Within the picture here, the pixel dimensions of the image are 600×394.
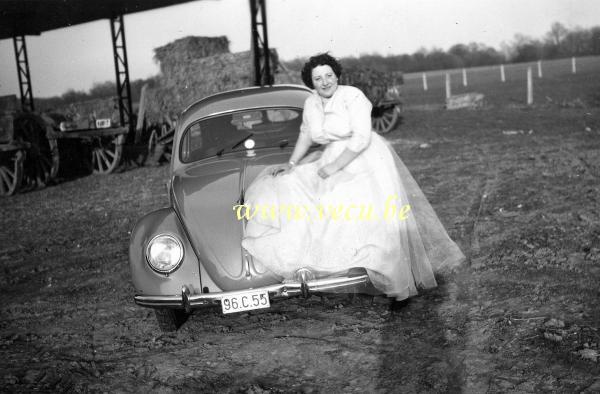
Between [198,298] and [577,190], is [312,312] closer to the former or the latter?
[198,298]

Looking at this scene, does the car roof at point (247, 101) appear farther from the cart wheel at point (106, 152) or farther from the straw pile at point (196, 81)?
the straw pile at point (196, 81)

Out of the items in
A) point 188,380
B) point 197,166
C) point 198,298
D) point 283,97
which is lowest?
point 188,380

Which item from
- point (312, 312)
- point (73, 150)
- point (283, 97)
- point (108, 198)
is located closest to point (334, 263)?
point (312, 312)

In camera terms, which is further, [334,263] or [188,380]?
[334,263]

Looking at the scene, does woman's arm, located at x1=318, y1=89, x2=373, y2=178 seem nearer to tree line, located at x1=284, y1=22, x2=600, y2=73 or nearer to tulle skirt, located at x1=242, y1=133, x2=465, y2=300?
tulle skirt, located at x1=242, y1=133, x2=465, y2=300

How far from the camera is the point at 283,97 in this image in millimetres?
5199

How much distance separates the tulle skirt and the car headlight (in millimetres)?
473

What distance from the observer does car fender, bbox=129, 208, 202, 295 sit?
3.74 meters

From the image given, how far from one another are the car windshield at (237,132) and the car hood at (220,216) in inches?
16.5

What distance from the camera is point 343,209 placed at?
384 cm

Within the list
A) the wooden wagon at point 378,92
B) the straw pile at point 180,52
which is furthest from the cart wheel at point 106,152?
the wooden wagon at point 378,92

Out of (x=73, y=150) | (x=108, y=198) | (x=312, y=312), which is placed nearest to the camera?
(x=312, y=312)

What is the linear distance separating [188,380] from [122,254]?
3256 millimetres

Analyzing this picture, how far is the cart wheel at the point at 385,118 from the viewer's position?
17891mm
